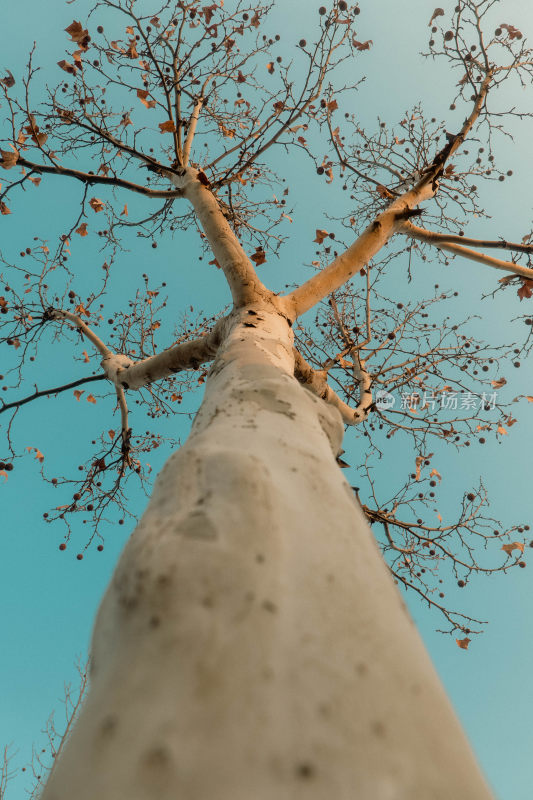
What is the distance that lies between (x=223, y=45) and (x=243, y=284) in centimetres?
318

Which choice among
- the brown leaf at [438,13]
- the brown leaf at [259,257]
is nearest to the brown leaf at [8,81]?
the brown leaf at [259,257]

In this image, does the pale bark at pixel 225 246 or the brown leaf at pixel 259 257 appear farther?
the brown leaf at pixel 259 257

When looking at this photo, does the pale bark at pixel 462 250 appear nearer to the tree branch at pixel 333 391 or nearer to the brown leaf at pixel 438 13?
the tree branch at pixel 333 391

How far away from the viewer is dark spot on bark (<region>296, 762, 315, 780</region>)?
1.94 feet

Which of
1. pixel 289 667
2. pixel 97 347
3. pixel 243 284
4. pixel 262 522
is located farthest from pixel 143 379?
pixel 289 667

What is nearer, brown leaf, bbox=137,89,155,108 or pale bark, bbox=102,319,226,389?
pale bark, bbox=102,319,226,389

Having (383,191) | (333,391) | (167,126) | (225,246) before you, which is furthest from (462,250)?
(167,126)

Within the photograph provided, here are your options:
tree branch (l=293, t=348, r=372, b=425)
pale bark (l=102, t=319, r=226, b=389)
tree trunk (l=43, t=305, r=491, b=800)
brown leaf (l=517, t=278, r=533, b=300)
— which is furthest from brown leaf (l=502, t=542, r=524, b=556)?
tree trunk (l=43, t=305, r=491, b=800)

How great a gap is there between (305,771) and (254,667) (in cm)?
14

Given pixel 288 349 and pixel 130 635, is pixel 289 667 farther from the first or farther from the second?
pixel 288 349

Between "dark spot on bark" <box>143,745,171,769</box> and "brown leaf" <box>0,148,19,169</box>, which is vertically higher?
"brown leaf" <box>0,148,19,169</box>

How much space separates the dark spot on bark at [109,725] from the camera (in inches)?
25.7

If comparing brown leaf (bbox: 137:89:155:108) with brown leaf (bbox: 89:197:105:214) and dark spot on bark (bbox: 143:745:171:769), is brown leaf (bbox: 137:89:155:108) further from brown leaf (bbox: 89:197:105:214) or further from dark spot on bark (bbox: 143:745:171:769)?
dark spot on bark (bbox: 143:745:171:769)

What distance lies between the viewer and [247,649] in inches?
28.8
